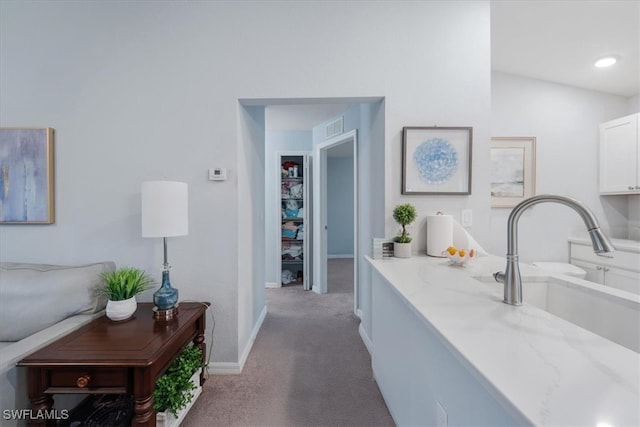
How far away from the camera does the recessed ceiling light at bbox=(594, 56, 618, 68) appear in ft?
7.48

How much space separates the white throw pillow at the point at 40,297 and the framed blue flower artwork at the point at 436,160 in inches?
85.9

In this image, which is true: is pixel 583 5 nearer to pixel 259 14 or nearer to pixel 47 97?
pixel 259 14

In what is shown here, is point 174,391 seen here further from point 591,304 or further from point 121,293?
point 591,304

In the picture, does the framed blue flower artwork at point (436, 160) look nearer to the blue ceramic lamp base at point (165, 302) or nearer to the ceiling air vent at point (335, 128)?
the ceiling air vent at point (335, 128)

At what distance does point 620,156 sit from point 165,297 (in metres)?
4.02

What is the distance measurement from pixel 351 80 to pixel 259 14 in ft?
2.74

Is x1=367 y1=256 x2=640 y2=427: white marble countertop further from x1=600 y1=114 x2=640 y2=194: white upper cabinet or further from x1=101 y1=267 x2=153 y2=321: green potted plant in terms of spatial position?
x1=600 y1=114 x2=640 y2=194: white upper cabinet

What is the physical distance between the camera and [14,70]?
1996mm

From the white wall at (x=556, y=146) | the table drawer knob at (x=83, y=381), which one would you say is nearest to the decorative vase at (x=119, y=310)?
the table drawer knob at (x=83, y=381)

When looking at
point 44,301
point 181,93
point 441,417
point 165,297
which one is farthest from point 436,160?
point 44,301

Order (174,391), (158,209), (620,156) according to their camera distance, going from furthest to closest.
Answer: (620,156) → (158,209) → (174,391)

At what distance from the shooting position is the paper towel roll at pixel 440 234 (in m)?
1.85

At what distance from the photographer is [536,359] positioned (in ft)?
2.10

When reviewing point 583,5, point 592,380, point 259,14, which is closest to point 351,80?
point 259,14
